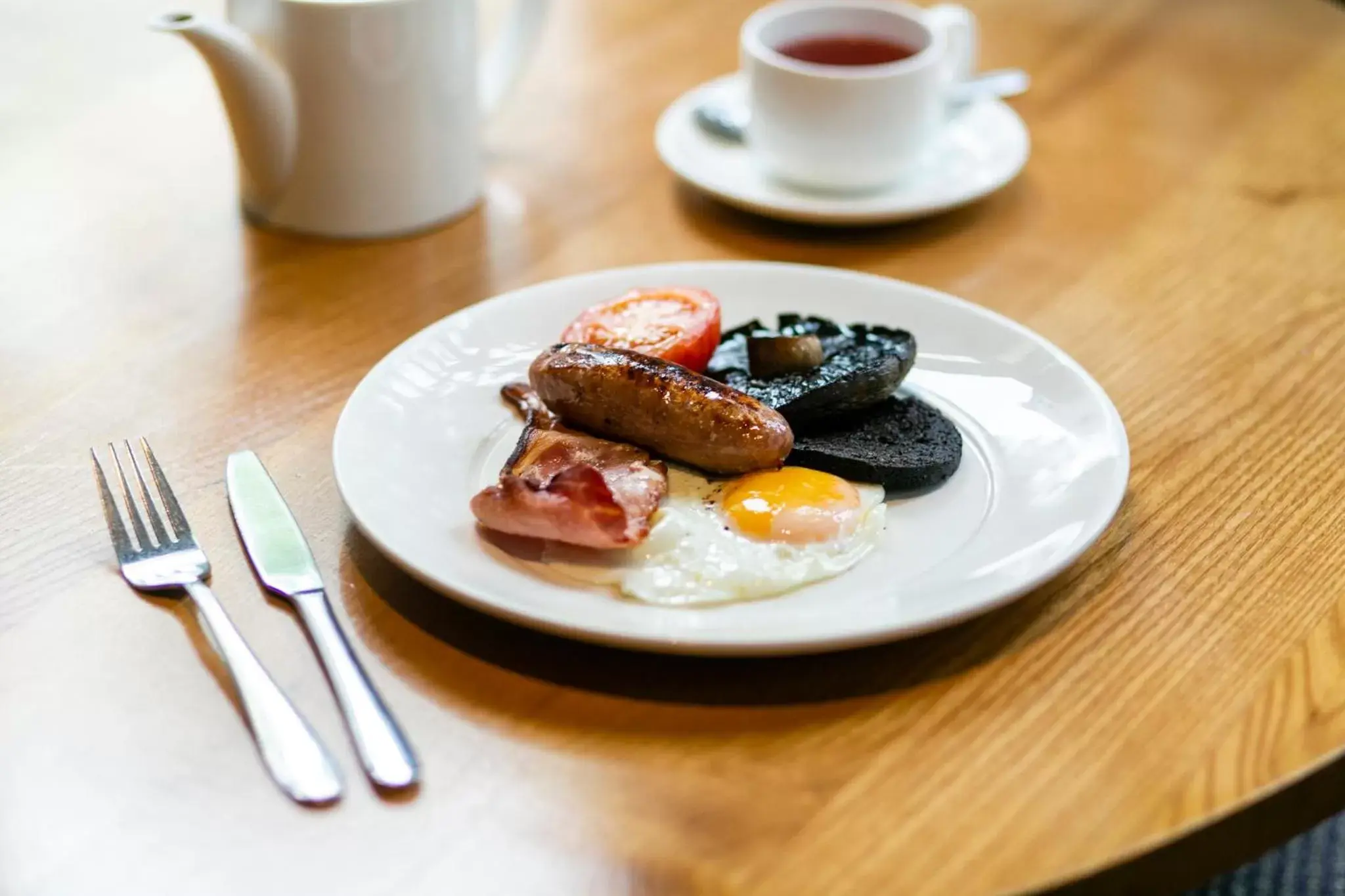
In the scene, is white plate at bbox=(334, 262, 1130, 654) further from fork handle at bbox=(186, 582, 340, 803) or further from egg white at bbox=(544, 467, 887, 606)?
fork handle at bbox=(186, 582, 340, 803)

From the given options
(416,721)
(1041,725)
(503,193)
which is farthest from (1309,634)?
(503,193)

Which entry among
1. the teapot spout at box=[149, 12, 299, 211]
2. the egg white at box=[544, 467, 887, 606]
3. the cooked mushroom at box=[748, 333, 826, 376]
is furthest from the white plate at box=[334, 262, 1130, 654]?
the teapot spout at box=[149, 12, 299, 211]

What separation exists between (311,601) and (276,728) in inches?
5.3

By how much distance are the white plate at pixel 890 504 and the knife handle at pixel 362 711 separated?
0.07 metres

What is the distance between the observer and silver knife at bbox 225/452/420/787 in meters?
0.92

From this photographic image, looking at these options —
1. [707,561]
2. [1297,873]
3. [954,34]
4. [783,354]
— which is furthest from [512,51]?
[1297,873]

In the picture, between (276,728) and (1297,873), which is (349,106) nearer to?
(276,728)

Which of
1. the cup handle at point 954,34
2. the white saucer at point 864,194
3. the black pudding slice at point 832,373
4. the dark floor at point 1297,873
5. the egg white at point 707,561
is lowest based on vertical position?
the dark floor at point 1297,873

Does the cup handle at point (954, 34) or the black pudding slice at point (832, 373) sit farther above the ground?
the cup handle at point (954, 34)

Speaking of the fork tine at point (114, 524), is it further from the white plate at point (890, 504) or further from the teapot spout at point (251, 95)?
the teapot spout at point (251, 95)

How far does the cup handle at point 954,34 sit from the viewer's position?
1.82 m

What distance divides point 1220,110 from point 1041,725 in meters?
1.38

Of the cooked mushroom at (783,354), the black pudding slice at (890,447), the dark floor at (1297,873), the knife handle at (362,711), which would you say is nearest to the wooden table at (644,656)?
the knife handle at (362,711)

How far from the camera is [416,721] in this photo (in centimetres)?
96
